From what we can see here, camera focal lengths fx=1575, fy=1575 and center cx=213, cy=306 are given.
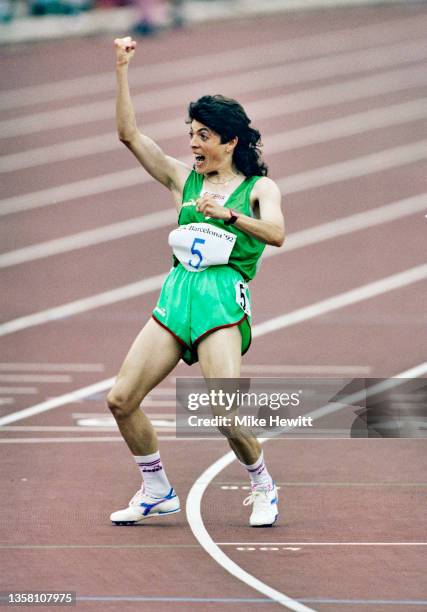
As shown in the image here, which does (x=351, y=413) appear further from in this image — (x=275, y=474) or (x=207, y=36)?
(x=207, y=36)

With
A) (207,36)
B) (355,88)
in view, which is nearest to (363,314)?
(355,88)

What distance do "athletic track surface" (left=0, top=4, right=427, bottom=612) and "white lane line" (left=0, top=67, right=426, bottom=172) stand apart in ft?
0.23

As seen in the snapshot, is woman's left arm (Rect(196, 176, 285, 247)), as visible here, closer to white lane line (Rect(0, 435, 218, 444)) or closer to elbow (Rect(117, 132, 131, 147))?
elbow (Rect(117, 132, 131, 147))

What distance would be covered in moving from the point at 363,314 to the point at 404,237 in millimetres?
4943

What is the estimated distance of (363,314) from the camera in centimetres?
1838

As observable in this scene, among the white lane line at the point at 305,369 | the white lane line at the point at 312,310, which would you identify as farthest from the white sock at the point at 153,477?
the white lane line at the point at 305,369

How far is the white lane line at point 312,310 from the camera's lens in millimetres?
13695

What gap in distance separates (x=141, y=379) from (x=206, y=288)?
0.66m

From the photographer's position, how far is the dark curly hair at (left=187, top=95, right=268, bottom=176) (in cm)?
945

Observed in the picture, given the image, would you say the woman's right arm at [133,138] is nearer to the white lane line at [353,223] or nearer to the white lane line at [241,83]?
the white lane line at [353,223]

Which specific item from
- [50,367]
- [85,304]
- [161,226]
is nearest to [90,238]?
[161,226]

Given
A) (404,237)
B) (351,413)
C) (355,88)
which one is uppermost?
(355,88)

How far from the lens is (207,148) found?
374 inches

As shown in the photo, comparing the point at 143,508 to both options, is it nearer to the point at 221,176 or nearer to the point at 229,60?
the point at 221,176
